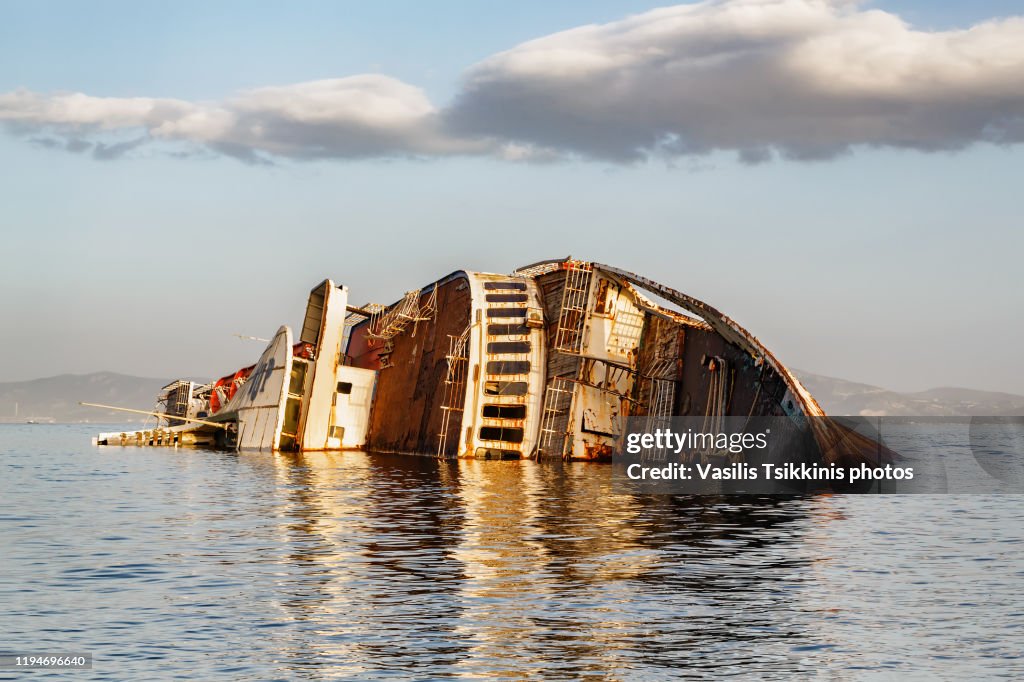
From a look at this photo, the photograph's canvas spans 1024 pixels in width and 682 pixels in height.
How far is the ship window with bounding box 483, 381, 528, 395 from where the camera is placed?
64312 mm

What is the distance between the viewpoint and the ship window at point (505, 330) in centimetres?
6519

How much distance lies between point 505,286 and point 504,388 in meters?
6.56

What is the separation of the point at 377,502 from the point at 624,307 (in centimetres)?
2454

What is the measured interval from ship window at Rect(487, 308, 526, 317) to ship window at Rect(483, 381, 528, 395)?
13.2 ft

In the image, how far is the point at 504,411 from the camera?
65.9 meters

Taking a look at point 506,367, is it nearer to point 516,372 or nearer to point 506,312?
point 516,372

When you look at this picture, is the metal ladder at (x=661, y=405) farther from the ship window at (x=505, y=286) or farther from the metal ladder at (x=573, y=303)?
the ship window at (x=505, y=286)

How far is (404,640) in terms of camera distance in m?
19.2

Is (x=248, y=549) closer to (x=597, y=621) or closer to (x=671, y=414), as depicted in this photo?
(x=597, y=621)

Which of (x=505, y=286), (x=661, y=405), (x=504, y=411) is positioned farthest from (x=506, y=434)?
(x=661, y=405)

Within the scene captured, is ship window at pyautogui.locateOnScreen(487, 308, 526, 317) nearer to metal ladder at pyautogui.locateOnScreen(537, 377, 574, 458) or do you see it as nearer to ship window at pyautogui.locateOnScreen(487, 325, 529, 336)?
ship window at pyautogui.locateOnScreen(487, 325, 529, 336)

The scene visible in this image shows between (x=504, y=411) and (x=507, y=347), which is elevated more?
(x=507, y=347)

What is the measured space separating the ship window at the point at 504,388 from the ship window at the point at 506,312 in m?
4.01

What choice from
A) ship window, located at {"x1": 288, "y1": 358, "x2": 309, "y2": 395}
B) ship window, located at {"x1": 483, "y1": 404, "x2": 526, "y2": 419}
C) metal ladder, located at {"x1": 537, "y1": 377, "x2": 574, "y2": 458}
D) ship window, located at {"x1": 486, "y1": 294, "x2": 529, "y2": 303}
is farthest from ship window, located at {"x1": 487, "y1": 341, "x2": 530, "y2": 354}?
ship window, located at {"x1": 288, "y1": 358, "x2": 309, "y2": 395}
